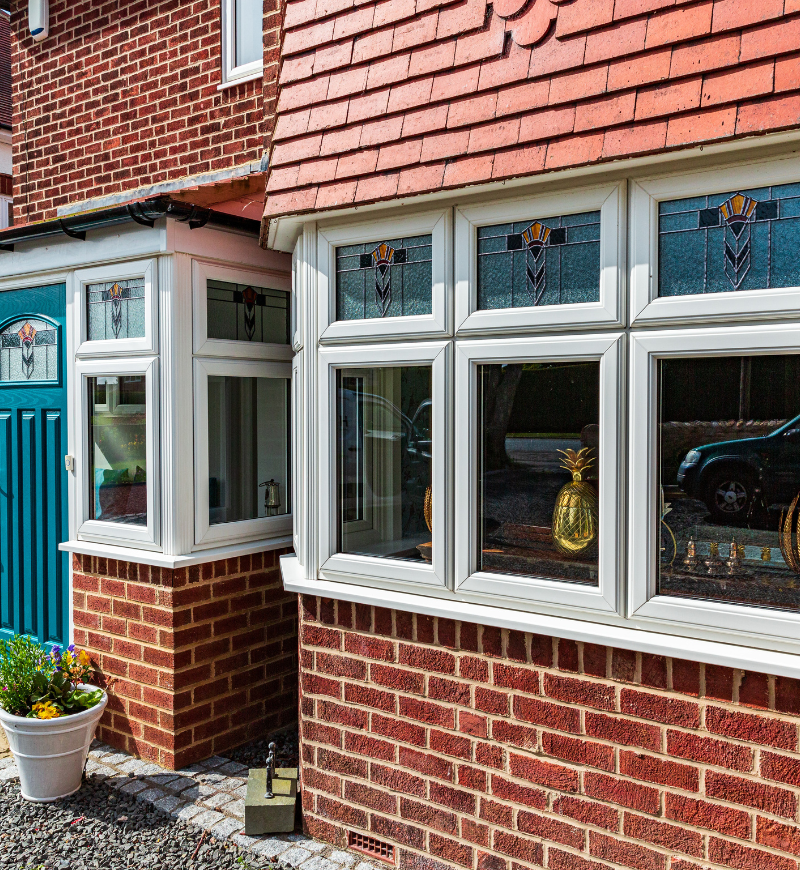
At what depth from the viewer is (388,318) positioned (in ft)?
11.1

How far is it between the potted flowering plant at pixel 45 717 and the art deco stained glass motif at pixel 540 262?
3119 millimetres

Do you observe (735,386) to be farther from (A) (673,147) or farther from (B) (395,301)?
(B) (395,301)

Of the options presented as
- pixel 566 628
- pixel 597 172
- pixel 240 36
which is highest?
pixel 240 36

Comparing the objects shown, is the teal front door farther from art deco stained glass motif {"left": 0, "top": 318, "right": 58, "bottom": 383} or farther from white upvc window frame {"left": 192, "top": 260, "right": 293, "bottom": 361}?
white upvc window frame {"left": 192, "top": 260, "right": 293, "bottom": 361}

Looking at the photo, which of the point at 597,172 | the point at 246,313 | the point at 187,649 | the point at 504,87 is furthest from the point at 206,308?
the point at 597,172

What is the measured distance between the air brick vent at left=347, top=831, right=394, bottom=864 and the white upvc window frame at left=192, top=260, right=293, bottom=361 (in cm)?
269

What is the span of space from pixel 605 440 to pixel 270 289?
2831 mm

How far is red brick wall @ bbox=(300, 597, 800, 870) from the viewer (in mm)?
2555

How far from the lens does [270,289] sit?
497 centimetres

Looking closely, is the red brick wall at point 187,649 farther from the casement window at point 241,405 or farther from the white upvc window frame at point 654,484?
the white upvc window frame at point 654,484

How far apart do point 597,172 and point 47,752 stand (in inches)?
153

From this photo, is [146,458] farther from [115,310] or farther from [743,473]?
[743,473]

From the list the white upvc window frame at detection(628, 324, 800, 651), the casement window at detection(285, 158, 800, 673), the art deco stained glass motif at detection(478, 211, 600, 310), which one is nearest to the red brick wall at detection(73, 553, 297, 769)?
the casement window at detection(285, 158, 800, 673)

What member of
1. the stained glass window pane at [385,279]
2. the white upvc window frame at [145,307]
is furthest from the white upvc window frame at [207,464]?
the stained glass window pane at [385,279]
